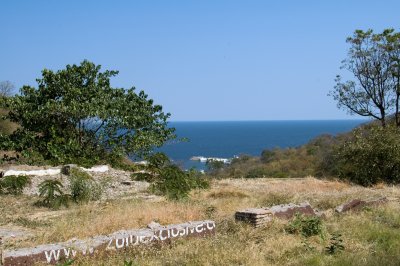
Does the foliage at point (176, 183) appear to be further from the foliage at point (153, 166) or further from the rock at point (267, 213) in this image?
the rock at point (267, 213)

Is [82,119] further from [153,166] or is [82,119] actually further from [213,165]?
[213,165]

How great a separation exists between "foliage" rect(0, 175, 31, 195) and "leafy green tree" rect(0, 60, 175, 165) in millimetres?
3533

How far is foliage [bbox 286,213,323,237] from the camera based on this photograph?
935 cm

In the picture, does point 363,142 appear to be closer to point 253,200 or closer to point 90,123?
point 253,200

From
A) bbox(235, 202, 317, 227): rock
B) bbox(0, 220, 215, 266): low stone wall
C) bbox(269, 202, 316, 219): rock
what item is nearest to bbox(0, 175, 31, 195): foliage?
bbox(0, 220, 215, 266): low stone wall

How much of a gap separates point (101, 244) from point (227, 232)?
2.79m

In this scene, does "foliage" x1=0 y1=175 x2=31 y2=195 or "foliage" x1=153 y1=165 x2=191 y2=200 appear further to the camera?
"foliage" x1=0 y1=175 x2=31 y2=195

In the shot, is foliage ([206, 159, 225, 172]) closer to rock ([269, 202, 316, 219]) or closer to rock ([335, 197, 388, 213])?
rock ([335, 197, 388, 213])

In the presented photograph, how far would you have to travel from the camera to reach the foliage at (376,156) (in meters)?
20.1

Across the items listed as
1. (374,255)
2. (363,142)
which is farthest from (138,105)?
(374,255)

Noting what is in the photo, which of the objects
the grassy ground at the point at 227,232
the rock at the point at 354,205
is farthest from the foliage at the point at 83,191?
the rock at the point at 354,205

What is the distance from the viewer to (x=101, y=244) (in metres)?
7.68

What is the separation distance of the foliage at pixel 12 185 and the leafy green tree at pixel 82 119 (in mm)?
3533

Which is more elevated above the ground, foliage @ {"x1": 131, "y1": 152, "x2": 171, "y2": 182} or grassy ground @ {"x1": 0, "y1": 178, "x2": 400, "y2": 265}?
foliage @ {"x1": 131, "y1": 152, "x2": 171, "y2": 182}
